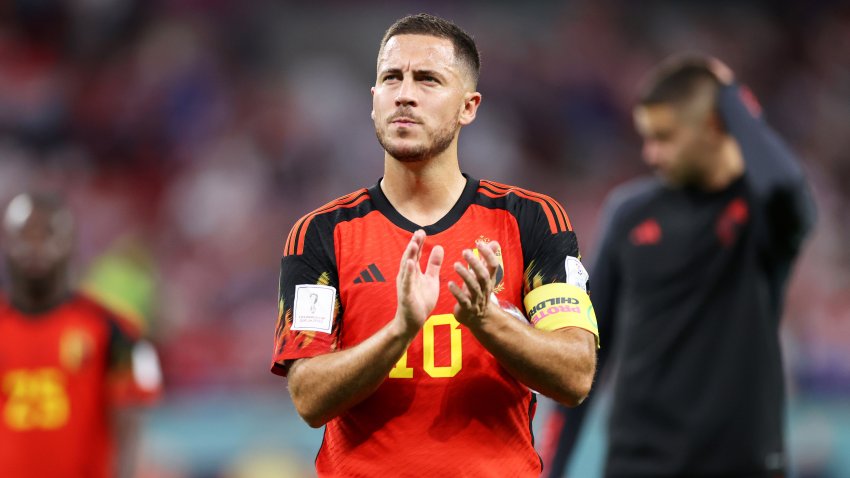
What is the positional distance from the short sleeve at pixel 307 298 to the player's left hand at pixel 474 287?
42 centimetres

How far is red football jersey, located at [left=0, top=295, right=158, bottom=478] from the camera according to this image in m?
5.56

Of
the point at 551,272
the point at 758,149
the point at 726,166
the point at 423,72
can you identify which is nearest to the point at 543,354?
the point at 551,272

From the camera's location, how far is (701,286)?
14.5 ft

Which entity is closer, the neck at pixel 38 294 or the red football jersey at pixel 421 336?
the red football jersey at pixel 421 336

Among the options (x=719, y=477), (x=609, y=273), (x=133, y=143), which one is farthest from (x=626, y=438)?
(x=133, y=143)

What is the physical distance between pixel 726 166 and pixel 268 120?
350 inches

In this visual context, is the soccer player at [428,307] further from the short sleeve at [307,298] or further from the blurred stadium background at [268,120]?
the blurred stadium background at [268,120]

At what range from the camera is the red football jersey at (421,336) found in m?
3.03

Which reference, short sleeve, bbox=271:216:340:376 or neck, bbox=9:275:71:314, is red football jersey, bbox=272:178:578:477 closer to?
short sleeve, bbox=271:216:340:376

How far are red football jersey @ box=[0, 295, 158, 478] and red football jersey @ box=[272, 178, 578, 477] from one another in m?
2.75

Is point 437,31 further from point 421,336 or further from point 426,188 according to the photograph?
point 421,336

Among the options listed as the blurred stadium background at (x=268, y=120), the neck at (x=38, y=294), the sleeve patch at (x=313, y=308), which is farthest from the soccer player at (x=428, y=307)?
the blurred stadium background at (x=268, y=120)

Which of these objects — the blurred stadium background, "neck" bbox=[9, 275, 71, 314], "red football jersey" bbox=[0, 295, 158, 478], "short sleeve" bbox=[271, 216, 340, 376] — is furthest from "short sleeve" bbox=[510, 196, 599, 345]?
the blurred stadium background

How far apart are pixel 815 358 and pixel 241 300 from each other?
537 centimetres
